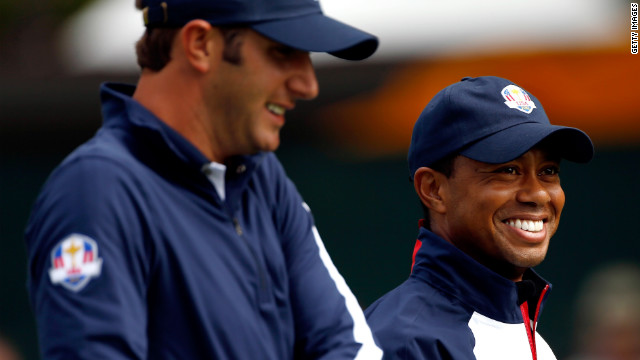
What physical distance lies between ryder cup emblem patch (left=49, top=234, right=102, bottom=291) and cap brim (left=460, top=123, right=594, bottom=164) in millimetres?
1275

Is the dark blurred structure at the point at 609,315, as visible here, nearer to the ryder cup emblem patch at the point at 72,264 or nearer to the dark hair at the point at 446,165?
the dark hair at the point at 446,165

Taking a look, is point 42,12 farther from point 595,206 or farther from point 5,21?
point 595,206

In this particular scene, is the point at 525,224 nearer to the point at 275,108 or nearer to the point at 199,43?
the point at 275,108

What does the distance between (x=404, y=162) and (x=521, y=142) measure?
15.9 ft

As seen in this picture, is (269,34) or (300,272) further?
(300,272)

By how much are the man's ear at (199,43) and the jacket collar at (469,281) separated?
100cm

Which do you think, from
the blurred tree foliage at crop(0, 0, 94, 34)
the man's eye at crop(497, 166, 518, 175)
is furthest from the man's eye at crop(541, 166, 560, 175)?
the blurred tree foliage at crop(0, 0, 94, 34)

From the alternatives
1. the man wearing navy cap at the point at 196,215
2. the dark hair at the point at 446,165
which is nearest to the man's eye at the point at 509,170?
the dark hair at the point at 446,165

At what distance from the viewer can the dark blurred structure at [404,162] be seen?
7.46 metres

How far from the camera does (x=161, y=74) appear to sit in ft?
6.51

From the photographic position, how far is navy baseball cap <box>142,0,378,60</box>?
76.1 inches

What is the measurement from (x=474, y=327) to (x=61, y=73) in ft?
20.7

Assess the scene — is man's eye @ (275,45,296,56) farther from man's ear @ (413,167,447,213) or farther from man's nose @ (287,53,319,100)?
man's ear @ (413,167,447,213)

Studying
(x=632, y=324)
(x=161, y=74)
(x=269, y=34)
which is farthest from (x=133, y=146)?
(x=632, y=324)
